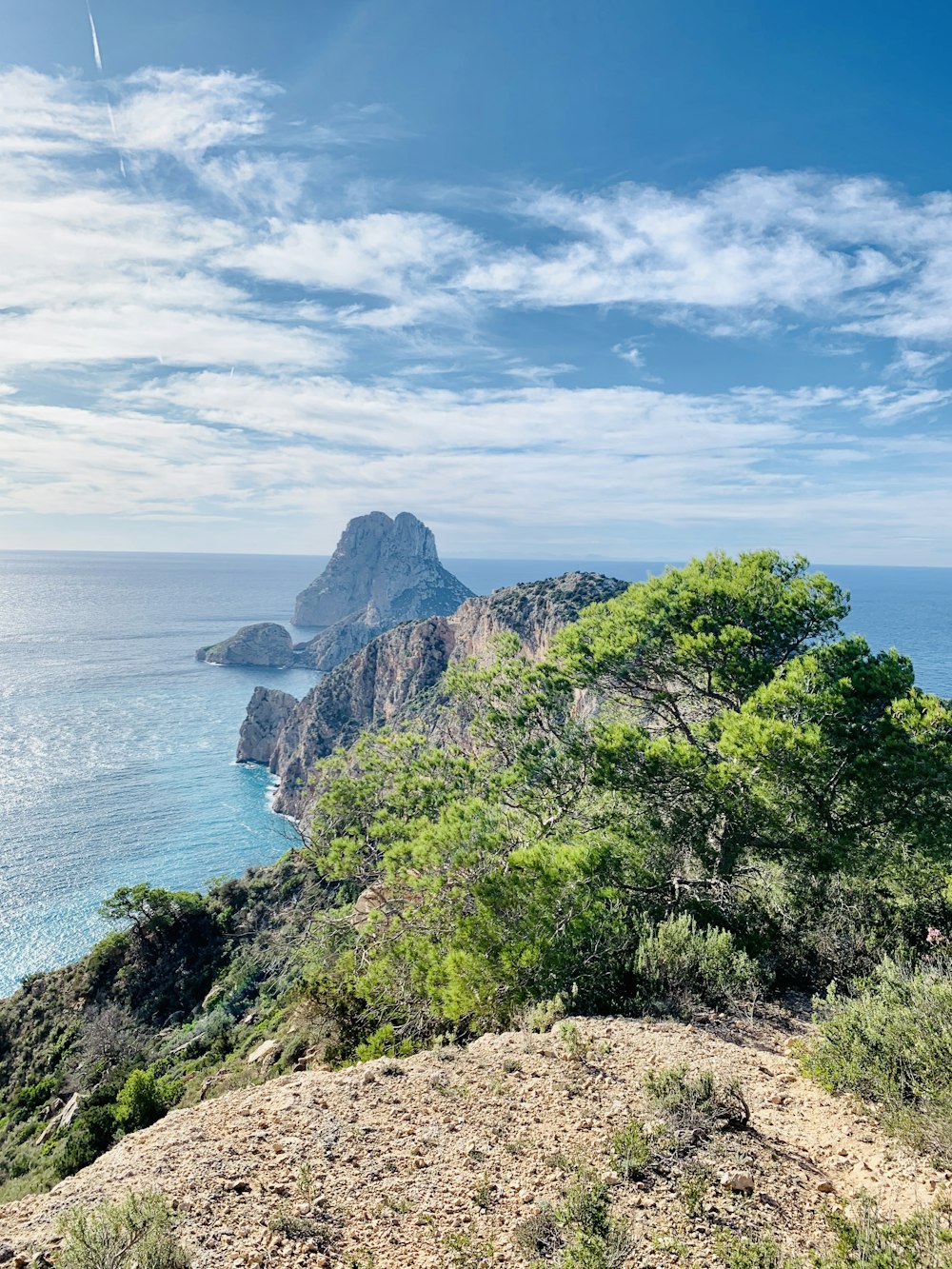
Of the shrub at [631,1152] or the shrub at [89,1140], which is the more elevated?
the shrub at [631,1152]

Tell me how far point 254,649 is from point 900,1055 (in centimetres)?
17644

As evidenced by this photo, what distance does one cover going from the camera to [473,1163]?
19.4ft

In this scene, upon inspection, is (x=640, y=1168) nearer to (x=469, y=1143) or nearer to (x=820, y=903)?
(x=469, y=1143)

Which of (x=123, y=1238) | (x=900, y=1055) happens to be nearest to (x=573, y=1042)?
(x=900, y=1055)

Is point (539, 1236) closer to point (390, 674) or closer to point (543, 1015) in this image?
point (543, 1015)

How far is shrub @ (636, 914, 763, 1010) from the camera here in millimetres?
9242

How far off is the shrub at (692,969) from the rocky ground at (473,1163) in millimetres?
1090

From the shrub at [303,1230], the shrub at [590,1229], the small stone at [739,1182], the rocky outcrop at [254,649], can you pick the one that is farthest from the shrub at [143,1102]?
the rocky outcrop at [254,649]

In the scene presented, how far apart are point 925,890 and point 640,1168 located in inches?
316

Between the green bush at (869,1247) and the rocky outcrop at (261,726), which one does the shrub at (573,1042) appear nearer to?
the green bush at (869,1247)

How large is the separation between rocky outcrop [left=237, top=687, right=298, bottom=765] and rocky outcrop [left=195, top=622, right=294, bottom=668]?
6534 cm

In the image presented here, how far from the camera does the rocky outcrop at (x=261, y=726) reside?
4065 inches

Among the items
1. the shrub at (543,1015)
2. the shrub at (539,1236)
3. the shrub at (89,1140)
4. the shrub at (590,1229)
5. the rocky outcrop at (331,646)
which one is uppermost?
the shrub at (590,1229)

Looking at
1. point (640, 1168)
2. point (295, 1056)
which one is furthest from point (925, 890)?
point (295, 1056)
